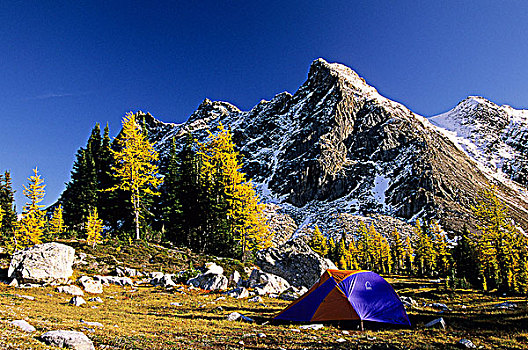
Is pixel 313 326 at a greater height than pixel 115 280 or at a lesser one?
lesser

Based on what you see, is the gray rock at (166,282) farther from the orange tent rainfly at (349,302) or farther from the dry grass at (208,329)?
the orange tent rainfly at (349,302)

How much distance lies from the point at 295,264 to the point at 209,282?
8.15 meters

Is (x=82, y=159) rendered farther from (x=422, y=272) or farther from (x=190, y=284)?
(x=422, y=272)

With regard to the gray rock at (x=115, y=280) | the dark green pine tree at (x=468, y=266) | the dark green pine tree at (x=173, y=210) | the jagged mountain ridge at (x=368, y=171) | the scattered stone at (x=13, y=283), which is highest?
the jagged mountain ridge at (x=368, y=171)

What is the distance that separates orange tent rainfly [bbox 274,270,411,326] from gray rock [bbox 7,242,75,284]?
16.5 m

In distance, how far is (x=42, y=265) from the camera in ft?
65.9

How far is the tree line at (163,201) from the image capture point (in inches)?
1305

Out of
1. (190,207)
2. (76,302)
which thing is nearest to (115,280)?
(76,302)

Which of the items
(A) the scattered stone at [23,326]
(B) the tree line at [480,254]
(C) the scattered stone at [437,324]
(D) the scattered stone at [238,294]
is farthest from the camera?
(B) the tree line at [480,254]

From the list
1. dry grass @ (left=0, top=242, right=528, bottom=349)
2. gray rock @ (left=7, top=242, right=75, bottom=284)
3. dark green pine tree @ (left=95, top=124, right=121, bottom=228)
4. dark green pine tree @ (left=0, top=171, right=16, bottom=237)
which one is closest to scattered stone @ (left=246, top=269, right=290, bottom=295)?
dry grass @ (left=0, top=242, right=528, bottom=349)

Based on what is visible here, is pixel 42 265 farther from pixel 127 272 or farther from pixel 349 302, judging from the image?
pixel 349 302

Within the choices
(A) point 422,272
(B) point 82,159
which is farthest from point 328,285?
(A) point 422,272

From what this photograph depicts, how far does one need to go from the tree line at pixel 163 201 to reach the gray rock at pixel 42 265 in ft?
25.2

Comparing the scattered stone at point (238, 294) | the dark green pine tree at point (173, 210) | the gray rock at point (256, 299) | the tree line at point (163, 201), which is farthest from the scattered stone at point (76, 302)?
the dark green pine tree at point (173, 210)
